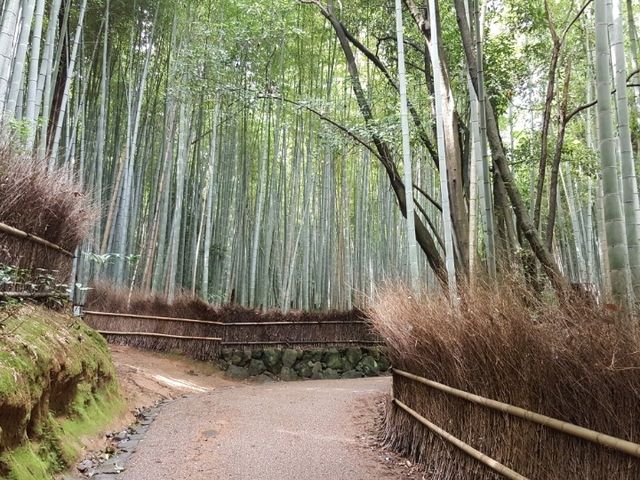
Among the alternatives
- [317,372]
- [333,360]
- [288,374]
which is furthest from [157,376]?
[333,360]

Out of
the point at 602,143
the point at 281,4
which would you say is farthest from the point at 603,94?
the point at 281,4

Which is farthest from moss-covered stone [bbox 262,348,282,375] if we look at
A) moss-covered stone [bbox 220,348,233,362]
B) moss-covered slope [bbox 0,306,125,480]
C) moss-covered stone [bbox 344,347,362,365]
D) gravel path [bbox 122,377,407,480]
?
moss-covered slope [bbox 0,306,125,480]

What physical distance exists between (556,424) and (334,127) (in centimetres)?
601

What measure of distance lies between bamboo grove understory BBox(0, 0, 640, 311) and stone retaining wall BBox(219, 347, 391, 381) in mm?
949

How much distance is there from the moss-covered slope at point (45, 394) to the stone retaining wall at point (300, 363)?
436 centimetres

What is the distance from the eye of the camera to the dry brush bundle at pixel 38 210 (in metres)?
2.96

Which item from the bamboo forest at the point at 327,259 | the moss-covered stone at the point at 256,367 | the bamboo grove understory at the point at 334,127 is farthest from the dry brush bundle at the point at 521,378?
the moss-covered stone at the point at 256,367

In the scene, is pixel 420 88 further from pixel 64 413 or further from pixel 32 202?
pixel 64 413

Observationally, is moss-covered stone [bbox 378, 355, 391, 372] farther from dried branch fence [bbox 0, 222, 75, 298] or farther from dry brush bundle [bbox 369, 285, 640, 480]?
dried branch fence [bbox 0, 222, 75, 298]

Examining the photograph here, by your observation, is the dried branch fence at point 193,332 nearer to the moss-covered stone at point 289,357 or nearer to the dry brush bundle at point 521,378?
the moss-covered stone at point 289,357

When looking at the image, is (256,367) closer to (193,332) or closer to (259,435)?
(193,332)

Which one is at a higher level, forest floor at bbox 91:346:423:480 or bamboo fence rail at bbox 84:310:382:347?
bamboo fence rail at bbox 84:310:382:347

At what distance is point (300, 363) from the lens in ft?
27.8

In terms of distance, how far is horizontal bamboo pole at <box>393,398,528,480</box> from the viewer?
2.02 metres
